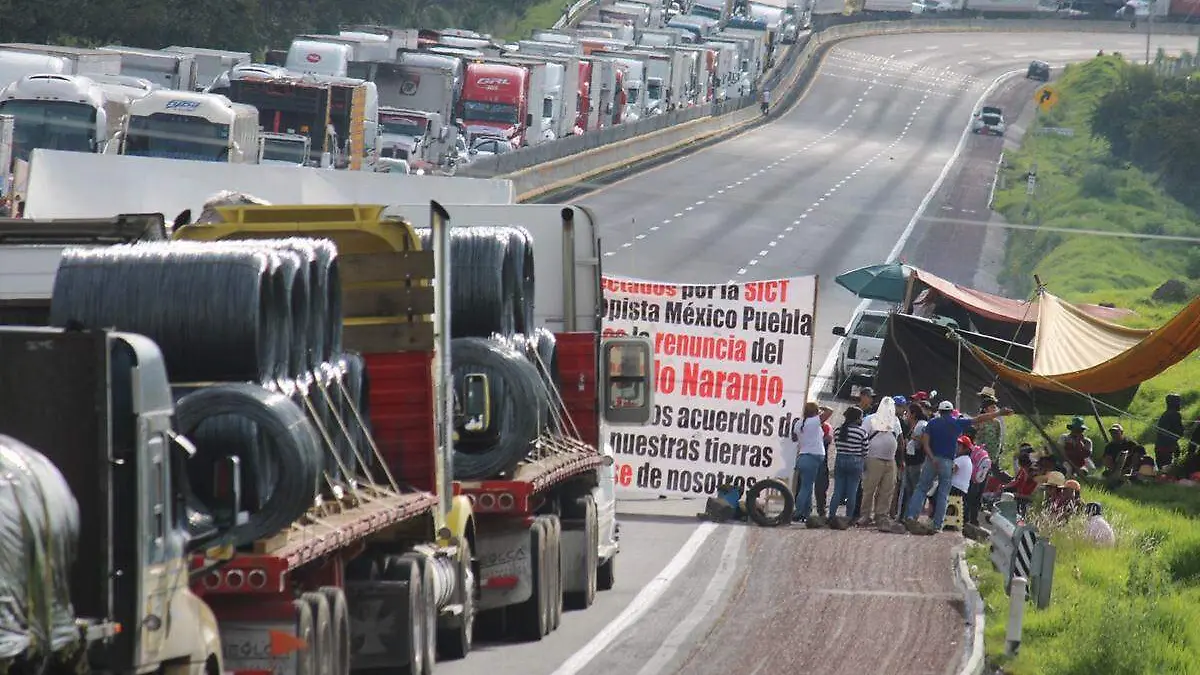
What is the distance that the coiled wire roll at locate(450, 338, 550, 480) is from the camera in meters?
15.1

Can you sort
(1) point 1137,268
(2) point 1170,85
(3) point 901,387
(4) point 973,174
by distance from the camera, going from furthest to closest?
(2) point 1170,85 → (4) point 973,174 → (1) point 1137,268 → (3) point 901,387

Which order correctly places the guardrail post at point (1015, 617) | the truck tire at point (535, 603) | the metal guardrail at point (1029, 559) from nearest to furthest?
the guardrail post at point (1015, 617) < the truck tire at point (535, 603) < the metal guardrail at point (1029, 559)

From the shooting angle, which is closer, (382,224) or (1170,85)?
(382,224)

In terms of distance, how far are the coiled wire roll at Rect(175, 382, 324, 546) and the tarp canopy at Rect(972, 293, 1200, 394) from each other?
14163 mm

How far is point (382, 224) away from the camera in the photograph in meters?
14.2

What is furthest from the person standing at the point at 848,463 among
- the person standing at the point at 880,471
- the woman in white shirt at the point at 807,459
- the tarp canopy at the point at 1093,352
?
the tarp canopy at the point at 1093,352

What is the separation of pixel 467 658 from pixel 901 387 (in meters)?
14.2

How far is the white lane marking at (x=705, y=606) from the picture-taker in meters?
15.3

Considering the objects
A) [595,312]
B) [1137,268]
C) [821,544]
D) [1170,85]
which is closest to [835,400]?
[821,544]

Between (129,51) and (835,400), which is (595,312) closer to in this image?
(835,400)

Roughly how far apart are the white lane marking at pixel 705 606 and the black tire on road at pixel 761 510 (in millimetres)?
595

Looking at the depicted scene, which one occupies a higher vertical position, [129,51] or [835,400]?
[129,51]

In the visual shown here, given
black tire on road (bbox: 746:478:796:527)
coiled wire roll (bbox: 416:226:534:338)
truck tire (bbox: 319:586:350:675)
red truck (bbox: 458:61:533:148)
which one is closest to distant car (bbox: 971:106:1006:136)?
red truck (bbox: 458:61:533:148)

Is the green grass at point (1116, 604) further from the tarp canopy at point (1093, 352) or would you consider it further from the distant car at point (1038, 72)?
the distant car at point (1038, 72)
